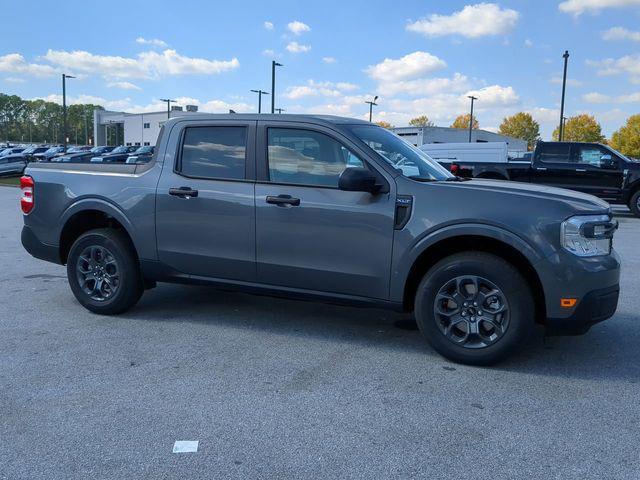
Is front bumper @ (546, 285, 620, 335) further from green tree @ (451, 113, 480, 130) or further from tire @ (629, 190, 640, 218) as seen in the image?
green tree @ (451, 113, 480, 130)

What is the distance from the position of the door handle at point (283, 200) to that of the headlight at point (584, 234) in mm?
1940

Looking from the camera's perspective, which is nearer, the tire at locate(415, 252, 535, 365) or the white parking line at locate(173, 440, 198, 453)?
the white parking line at locate(173, 440, 198, 453)

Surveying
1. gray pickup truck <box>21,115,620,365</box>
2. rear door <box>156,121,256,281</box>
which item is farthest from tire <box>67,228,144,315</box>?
rear door <box>156,121,256,281</box>

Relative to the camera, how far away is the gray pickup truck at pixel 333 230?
4.03 meters

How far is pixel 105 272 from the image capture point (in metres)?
5.42

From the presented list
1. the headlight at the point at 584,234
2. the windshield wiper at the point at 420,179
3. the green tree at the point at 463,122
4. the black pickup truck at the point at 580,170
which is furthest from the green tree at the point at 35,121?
the headlight at the point at 584,234

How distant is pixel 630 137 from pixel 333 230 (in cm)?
8560

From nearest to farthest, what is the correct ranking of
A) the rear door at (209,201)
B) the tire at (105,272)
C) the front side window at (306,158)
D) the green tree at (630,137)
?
the front side window at (306,158)
the rear door at (209,201)
the tire at (105,272)
the green tree at (630,137)

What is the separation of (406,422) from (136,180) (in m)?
3.26

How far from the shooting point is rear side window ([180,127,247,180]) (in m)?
4.91

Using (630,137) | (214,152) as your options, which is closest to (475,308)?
(214,152)

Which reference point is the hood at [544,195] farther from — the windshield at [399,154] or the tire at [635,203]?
the tire at [635,203]

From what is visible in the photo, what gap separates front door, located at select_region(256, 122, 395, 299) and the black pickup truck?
35.8ft

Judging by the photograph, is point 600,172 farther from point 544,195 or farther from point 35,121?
point 35,121
